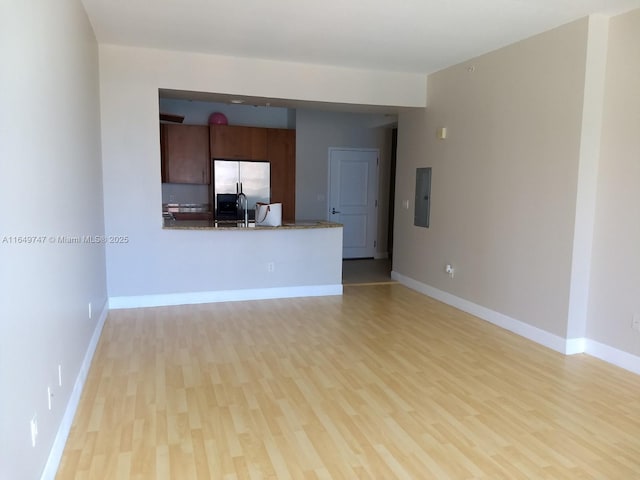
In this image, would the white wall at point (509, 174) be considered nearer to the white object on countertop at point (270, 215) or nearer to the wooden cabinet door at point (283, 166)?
the white object on countertop at point (270, 215)

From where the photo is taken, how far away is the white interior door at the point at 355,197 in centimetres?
808

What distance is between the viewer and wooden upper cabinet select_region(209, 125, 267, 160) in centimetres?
699

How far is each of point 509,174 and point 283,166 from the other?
3.91 m

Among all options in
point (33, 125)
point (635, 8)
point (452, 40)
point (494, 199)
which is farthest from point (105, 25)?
point (635, 8)

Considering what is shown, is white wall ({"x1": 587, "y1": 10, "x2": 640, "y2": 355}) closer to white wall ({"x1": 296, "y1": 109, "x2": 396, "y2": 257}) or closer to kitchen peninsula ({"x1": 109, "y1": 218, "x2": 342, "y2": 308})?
kitchen peninsula ({"x1": 109, "y1": 218, "x2": 342, "y2": 308})

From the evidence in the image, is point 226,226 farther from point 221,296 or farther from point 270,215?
point 221,296

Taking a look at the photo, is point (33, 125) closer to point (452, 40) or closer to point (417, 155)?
point (452, 40)

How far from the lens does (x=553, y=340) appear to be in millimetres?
3924

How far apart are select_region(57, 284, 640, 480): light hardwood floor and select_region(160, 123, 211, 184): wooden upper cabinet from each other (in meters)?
2.99

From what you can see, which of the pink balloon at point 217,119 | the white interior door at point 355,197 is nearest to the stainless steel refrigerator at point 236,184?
the pink balloon at point 217,119

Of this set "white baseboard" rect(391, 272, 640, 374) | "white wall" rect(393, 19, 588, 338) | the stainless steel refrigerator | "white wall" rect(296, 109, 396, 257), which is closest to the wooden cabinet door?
the stainless steel refrigerator

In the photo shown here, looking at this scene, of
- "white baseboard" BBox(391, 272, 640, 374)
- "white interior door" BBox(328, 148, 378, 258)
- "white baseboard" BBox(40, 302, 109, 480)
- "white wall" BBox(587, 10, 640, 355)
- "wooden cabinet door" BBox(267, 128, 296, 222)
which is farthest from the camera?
"white interior door" BBox(328, 148, 378, 258)

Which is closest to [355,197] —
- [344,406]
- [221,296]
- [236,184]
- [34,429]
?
[236,184]

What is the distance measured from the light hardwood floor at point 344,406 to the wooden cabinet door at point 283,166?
10.6 feet
